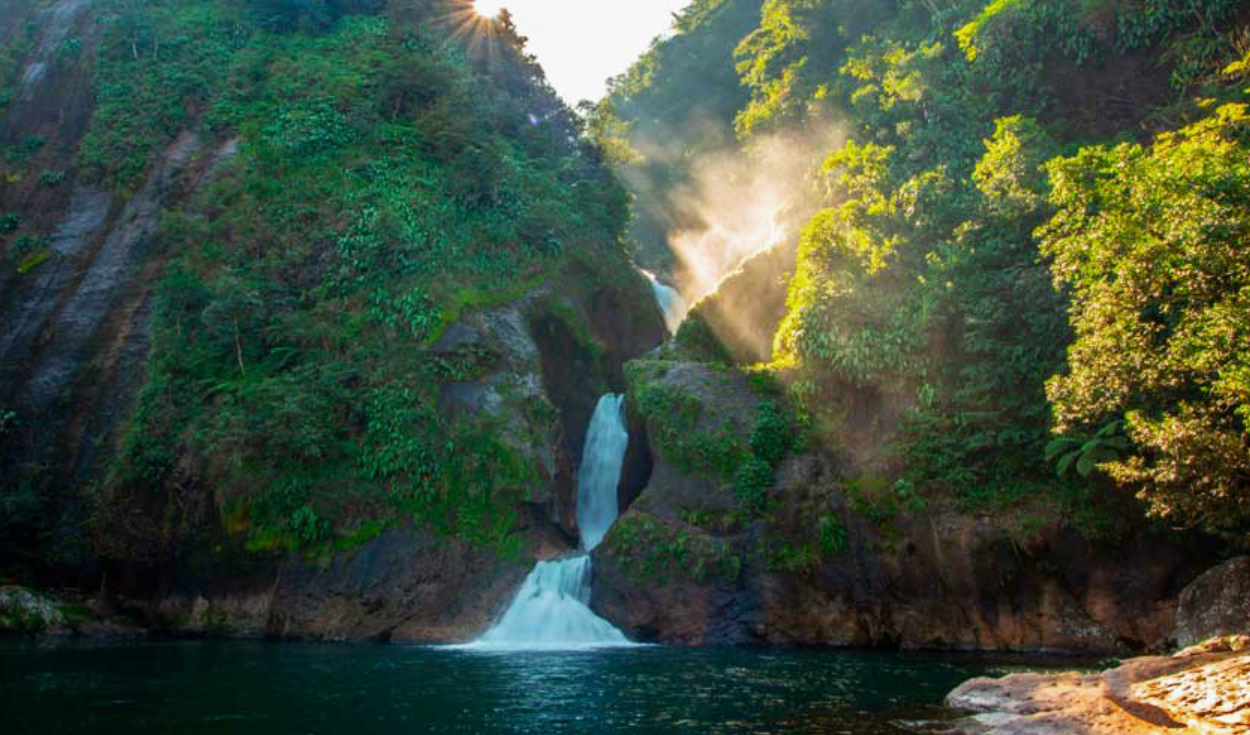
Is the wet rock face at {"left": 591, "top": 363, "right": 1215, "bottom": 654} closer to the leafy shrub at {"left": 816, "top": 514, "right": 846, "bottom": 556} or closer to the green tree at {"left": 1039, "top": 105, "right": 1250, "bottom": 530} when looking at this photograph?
the leafy shrub at {"left": 816, "top": 514, "right": 846, "bottom": 556}

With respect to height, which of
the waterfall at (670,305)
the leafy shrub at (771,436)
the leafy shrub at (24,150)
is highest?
the leafy shrub at (24,150)

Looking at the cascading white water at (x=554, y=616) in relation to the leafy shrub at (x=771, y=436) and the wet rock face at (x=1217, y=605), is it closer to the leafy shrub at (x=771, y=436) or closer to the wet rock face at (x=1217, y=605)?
the leafy shrub at (x=771, y=436)

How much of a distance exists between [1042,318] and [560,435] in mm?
16487

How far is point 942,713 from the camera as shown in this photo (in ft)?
40.9

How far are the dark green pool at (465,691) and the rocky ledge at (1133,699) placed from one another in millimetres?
993

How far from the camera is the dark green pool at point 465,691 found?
40.9 feet

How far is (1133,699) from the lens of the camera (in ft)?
35.3

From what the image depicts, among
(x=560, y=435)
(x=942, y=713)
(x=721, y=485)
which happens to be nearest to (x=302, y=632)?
(x=560, y=435)

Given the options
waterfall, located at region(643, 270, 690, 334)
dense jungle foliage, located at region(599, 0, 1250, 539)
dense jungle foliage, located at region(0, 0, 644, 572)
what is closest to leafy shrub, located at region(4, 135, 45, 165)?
dense jungle foliage, located at region(0, 0, 644, 572)

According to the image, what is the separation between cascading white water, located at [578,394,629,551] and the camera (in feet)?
109

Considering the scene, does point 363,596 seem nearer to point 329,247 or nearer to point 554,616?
point 554,616

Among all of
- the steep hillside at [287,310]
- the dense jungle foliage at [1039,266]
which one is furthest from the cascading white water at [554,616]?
the dense jungle foliage at [1039,266]

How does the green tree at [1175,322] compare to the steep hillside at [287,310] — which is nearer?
the green tree at [1175,322]

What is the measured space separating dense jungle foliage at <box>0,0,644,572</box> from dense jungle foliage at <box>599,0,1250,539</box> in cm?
1171
